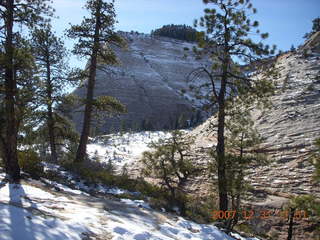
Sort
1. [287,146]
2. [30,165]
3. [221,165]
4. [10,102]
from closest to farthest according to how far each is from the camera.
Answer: [10,102]
[221,165]
[30,165]
[287,146]

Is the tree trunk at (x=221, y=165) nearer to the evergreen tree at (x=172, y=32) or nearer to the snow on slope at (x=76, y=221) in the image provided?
the snow on slope at (x=76, y=221)

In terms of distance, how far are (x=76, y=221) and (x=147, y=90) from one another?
6525 centimetres

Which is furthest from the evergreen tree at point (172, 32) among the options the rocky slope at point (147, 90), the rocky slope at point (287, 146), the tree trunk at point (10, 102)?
the tree trunk at point (10, 102)

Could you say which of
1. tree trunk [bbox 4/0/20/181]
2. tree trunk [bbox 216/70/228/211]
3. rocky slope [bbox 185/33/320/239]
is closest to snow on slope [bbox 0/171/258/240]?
tree trunk [bbox 4/0/20/181]

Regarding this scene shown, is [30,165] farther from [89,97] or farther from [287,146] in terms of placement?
[287,146]

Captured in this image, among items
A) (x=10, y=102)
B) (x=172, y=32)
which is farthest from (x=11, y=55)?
(x=172, y=32)

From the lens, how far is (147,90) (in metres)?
69.9

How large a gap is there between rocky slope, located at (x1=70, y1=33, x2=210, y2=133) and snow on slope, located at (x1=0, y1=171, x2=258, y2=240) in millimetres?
47255

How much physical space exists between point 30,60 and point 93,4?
6.79 m

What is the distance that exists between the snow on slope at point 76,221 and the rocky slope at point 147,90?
155 ft

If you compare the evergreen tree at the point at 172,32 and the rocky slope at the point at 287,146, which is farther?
the evergreen tree at the point at 172,32

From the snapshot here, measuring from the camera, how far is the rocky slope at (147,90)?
60750 mm

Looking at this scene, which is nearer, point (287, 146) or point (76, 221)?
point (76, 221)

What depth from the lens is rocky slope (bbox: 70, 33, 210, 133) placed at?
60.8 meters
